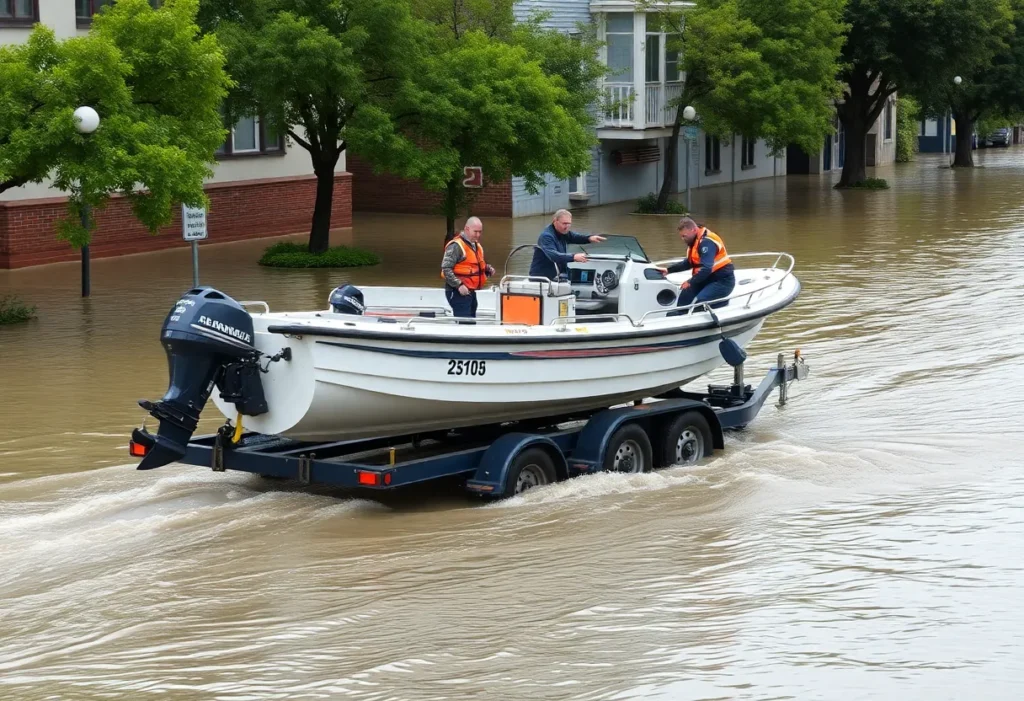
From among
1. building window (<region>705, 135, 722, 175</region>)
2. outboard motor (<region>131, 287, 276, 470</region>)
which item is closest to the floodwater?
outboard motor (<region>131, 287, 276, 470</region>)

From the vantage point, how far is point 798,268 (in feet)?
82.2

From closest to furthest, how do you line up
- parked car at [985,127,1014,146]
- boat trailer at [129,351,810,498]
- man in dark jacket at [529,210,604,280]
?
boat trailer at [129,351,810,498] → man in dark jacket at [529,210,604,280] → parked car at [985,127,1014,146]

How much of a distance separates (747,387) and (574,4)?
83.2 feet

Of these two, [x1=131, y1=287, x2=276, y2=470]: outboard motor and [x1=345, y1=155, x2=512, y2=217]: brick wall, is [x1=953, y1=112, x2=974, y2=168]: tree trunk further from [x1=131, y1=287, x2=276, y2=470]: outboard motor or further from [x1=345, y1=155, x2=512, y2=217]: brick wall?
[x1=131, y1=287, x2=276, y2=470]: outboard motor

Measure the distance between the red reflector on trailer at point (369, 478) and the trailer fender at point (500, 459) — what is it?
0.85 m

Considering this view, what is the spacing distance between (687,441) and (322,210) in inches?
597

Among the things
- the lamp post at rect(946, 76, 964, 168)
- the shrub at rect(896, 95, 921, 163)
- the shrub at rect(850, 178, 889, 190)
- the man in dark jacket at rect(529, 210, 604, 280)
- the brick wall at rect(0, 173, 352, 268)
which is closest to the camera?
the man in dark jacket at rect(529, 210, 604, 280)

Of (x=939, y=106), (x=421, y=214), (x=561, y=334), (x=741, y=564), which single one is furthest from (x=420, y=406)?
(x=939, y=106)

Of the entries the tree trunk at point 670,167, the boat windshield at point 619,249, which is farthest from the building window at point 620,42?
the boat windshield at point 619,249

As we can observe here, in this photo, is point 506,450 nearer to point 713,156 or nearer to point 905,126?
point 713,156

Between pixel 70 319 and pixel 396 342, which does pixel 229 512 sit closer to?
pixel 396 342

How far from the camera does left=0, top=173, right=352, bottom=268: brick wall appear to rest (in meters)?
24.1

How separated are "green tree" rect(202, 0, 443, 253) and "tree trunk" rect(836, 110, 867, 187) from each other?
83.7 ft

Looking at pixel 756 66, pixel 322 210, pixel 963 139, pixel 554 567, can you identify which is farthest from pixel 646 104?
pixel 554 567
